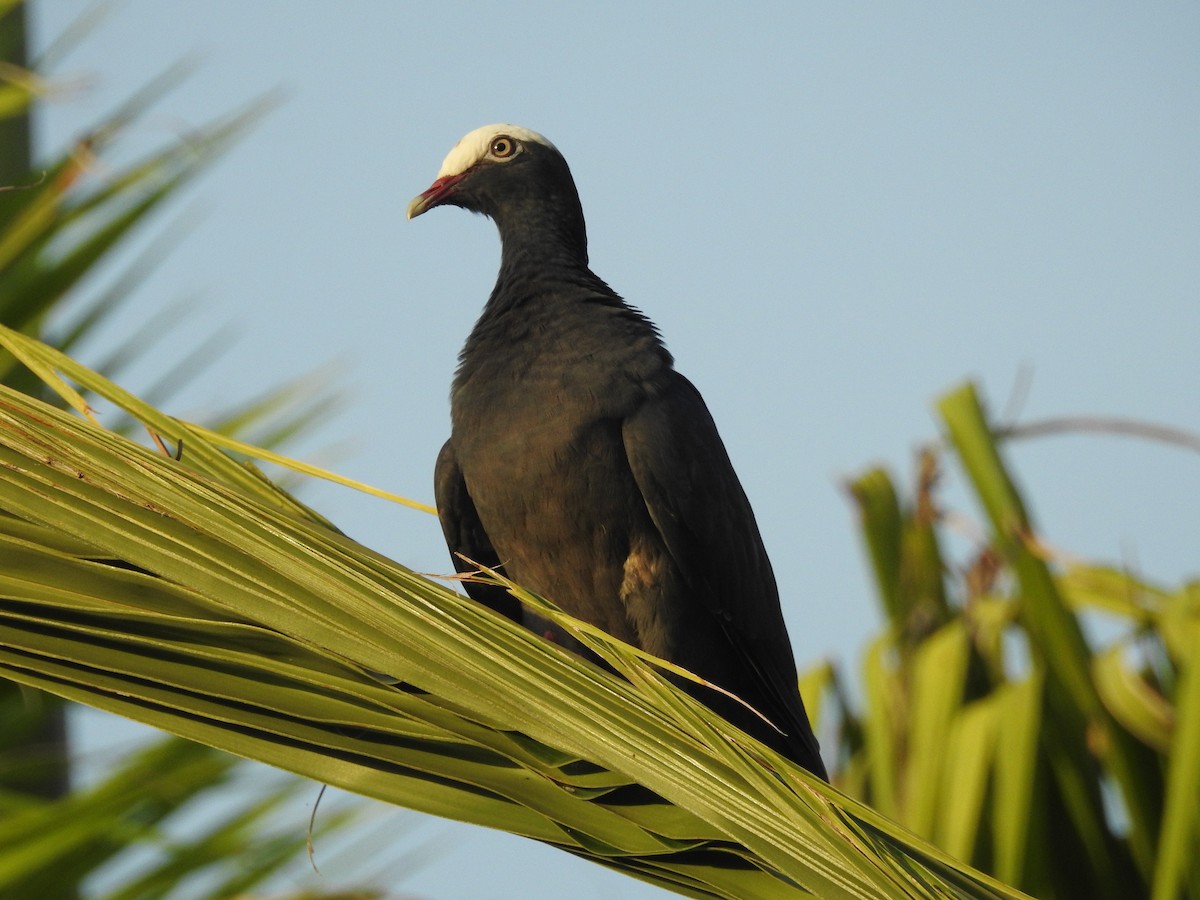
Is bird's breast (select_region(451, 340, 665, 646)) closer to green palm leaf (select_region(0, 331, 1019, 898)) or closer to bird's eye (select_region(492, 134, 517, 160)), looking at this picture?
bird's eye (select_region(492, 134, 517, 160))

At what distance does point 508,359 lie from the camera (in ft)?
9.68

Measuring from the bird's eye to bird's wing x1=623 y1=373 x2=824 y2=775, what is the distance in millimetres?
1004

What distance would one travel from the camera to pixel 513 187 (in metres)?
3.58

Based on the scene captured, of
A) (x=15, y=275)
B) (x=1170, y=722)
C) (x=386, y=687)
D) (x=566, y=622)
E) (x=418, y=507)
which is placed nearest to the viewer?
(x=386, y=687)

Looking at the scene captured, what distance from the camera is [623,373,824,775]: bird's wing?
2.86 m

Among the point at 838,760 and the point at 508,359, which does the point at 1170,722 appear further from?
the point at 508,359

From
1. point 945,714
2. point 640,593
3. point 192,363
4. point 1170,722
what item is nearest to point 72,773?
point 192,363

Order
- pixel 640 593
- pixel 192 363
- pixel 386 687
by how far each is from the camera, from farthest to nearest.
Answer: pixel 192 363
pixel 640 593
pixel 386 687

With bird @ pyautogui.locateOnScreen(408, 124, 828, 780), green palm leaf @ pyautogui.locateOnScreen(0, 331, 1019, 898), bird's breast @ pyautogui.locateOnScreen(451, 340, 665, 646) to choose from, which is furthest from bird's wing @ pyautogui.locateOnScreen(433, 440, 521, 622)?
green palm leaf @ pyautogui.locateOnScreen(0, 331, 1019, 898)

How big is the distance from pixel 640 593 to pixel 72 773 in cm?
143

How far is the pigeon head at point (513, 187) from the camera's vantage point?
3475 mm

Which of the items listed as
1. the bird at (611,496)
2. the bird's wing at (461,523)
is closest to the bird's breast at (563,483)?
the bird at (611,496)

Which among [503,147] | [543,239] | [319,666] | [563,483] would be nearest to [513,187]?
[503,147]

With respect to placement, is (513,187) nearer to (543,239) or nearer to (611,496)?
(543,239)
